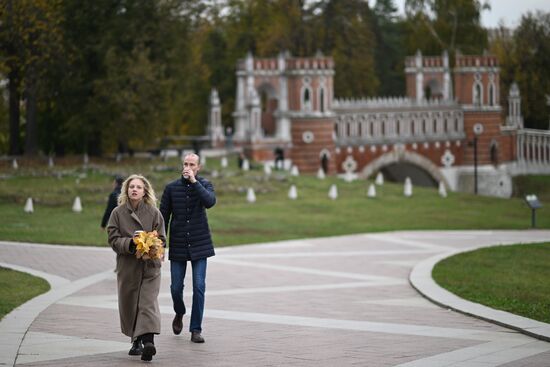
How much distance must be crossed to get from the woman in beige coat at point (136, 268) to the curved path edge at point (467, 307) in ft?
14.6

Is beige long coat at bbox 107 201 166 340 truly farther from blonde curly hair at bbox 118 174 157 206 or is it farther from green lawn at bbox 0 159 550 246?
green lawn at bbox 0 159 550 246

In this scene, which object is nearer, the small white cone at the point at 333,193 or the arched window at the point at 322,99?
the small white cone at the point at 333,193

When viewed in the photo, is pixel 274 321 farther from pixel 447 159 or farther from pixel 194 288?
pixel 447 159

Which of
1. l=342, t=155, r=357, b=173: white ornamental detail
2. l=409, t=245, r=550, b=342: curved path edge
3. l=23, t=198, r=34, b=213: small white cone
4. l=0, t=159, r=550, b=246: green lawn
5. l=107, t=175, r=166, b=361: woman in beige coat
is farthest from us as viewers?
l=342, t=155, r=357, b=173: white ornamental detail

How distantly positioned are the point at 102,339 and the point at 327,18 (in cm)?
6415

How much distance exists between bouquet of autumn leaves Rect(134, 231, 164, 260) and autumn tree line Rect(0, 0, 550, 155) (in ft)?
63.5

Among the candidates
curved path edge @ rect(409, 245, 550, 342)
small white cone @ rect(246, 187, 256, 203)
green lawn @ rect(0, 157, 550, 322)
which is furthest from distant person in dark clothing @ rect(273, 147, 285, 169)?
curved path edge @ rect(409, 245, 550, 342)

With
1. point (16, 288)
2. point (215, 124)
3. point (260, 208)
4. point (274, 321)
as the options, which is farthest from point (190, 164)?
point (215, 124)

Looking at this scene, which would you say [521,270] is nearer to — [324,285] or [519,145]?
[324,285]

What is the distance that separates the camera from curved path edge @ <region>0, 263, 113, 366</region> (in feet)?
40.8

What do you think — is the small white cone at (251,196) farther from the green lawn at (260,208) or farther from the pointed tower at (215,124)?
the pointed tower at (215,124)

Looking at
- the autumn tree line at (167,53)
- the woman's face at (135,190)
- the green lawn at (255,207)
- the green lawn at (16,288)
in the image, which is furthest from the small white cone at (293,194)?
the woman's face at (135,190)

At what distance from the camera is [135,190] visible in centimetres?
1220

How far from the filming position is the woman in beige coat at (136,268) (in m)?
12.0
